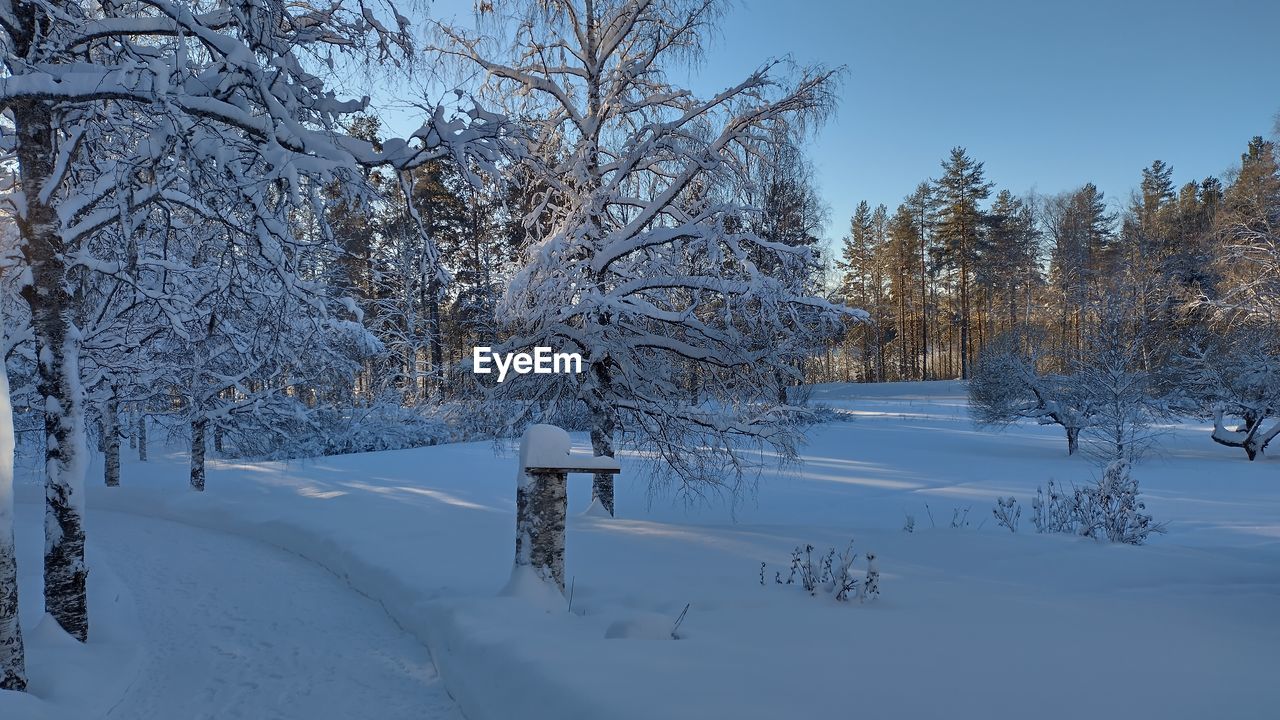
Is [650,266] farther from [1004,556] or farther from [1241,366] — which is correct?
[1241,366]

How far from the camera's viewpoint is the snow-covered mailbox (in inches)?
214

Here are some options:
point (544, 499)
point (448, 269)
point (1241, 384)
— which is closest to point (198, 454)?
point (448, 269)

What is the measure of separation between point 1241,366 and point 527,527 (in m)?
20.2

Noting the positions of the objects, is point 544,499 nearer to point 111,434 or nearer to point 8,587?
point 8,587

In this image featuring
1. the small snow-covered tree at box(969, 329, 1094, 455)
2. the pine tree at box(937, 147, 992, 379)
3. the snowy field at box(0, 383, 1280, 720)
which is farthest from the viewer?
the pine tree at box(937, 147, 992, 379)

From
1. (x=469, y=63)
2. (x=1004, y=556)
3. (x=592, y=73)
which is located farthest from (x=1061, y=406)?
(x=469, y=63)

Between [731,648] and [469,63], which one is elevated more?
[469,63]

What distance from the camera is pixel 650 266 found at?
8.85 meters

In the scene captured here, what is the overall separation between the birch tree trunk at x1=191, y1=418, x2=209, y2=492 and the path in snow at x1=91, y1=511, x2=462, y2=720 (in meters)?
4.99

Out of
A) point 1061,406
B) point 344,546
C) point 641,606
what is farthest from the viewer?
point 1061,406

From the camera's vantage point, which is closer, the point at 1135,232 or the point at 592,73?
the point at 592,73

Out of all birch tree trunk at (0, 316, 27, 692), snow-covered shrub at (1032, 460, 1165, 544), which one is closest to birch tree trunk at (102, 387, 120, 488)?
birch tree trunk at (0, 316, 27, 692)

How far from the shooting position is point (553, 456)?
544 centimetres

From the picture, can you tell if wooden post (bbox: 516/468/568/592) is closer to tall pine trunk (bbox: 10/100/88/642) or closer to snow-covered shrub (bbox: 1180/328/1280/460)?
tall pine trunk (bbox: 10/100/88/642)
